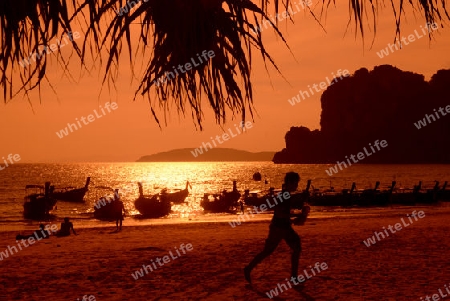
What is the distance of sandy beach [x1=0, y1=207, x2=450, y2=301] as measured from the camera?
7988 mm

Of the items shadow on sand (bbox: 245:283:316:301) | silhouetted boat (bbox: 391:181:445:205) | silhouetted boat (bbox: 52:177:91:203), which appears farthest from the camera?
silhouetted boat (bbox: 52:177:91:203)

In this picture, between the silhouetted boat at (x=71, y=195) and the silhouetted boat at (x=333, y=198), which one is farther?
the silhouetted boat at (x=71, y=195)

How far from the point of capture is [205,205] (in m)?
50.1

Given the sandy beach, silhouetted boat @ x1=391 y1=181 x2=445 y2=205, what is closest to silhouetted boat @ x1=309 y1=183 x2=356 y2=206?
silhouetted boat @ x1=391 y1=181 x2=445 y2=205

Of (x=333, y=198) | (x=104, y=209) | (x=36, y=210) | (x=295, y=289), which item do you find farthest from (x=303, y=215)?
(x=36, y=210)

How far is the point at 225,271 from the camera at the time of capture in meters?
9.83

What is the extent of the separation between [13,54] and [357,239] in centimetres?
1354

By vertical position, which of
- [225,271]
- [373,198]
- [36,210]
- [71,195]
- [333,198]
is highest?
[71,195]

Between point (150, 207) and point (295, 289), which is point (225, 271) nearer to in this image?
point (295, 289)

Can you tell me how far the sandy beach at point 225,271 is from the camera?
26.2 ft

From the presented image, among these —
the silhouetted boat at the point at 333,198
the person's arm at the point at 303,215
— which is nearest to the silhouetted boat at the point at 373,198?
the silhouetted boat at the point at 333,198

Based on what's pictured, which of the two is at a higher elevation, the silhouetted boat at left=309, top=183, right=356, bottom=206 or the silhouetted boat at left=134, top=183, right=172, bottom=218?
the silhouetted boat at left=134, top=183, right=172, bottom=218

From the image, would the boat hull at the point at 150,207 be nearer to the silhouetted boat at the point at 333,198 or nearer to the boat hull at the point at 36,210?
the boat hull at the point at 36,210

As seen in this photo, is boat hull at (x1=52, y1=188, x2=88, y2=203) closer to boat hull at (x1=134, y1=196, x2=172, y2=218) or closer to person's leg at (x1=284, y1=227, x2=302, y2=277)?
boat hull at (x1=134, y1=196, x2=172, y2=218)
